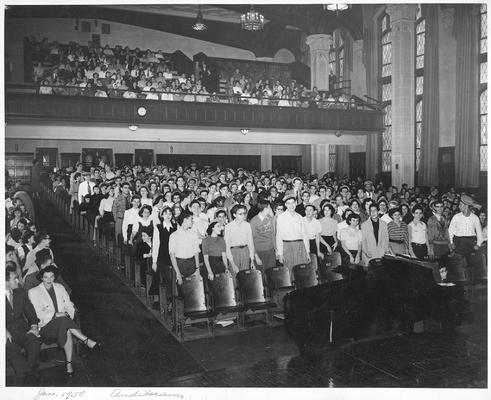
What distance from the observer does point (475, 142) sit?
51.8ft

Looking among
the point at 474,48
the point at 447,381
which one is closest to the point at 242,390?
the point at 447,381

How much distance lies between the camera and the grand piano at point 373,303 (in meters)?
5.44

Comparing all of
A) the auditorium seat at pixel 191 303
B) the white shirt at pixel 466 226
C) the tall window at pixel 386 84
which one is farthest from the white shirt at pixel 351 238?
the tall window at pixel 386 84

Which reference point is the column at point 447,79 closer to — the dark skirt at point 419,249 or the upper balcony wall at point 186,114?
the upper balcony wall at point 186,114

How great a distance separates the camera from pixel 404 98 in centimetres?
1805

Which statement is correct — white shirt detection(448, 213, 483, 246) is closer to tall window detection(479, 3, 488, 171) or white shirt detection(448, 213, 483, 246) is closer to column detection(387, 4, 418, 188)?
tall window detection(479, 3, 488, 171)

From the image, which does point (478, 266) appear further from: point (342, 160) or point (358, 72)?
point (358, 72)

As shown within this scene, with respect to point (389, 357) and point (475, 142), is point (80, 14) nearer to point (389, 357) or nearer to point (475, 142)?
point (475, 142)

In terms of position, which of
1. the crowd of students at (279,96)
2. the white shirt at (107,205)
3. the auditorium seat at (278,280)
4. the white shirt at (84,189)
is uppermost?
the crowd of students at (279,96)

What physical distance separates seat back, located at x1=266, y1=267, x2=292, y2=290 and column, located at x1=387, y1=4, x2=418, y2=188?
40.7 ft

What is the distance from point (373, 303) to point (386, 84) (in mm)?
17020

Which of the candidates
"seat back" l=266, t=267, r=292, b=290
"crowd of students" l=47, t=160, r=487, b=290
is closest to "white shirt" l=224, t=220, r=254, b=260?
"crowd of students" l=47, t=160, r=487, b=290

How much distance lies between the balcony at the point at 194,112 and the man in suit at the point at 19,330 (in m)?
10.5

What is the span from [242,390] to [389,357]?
1646 mm
